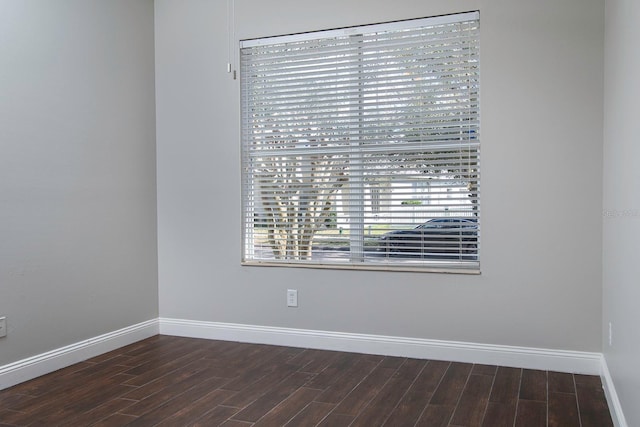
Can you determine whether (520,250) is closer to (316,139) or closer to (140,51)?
(316,139)

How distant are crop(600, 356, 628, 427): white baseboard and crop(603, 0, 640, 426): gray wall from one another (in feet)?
0.18

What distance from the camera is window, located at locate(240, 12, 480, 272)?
348cm

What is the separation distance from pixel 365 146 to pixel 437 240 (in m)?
0.79

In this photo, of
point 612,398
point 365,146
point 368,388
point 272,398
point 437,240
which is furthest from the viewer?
point 365,146

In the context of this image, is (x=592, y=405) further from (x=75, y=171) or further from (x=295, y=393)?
(x=75, y=171)

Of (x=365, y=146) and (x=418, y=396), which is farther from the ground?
(x=365, y=146)

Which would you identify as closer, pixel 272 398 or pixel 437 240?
pixel 272 398

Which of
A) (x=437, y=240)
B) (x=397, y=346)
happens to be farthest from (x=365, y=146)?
(x=397, y=346)

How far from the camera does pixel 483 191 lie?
3398mm

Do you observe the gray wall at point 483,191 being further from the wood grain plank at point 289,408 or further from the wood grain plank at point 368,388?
the wood grain plank at point 289,408

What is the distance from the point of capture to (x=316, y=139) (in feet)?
12.6

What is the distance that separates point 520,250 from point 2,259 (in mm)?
2953

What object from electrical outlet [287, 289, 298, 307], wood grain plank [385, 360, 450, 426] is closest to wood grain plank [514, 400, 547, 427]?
wood grain plank [385, 360, 450, 426]

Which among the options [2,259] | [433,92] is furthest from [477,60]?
[2,259]
